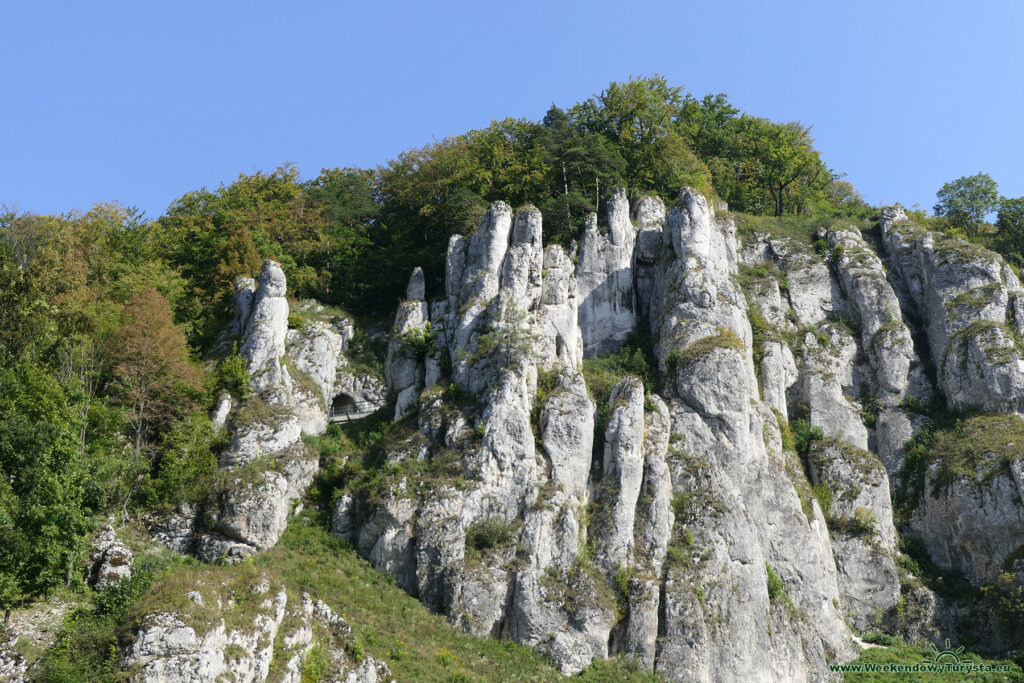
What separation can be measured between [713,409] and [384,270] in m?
20.4

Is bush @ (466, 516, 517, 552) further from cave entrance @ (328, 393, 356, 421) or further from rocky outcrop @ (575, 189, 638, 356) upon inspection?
rocky outcrop @ (575, 189, 638, 356)

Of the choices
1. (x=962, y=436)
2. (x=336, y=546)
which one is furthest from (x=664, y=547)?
(x=962, y=436)

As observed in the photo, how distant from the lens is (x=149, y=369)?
36969mm

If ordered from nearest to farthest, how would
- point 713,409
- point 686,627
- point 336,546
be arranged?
point 686,627 < point 336,546 < point 713,409

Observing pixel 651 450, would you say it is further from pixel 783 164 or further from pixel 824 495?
pixel 783 164

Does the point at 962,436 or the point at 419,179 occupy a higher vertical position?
the point at 419,179

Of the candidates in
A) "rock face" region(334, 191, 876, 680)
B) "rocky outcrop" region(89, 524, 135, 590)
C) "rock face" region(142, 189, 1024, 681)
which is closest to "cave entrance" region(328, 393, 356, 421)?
"rock face" region(142, 189, 1024, 681)

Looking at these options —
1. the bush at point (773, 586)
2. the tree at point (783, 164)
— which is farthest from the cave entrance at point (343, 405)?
the tree at point (783, 164)

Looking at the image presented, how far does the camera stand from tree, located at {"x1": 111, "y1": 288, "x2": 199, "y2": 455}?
36.4m

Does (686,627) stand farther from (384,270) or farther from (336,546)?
(384,270)

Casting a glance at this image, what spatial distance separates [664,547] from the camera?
113ft

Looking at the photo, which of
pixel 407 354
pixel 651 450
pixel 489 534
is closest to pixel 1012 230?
pixel 651 450

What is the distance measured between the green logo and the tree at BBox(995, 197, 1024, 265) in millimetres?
26144

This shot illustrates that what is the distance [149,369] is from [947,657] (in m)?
33.7
